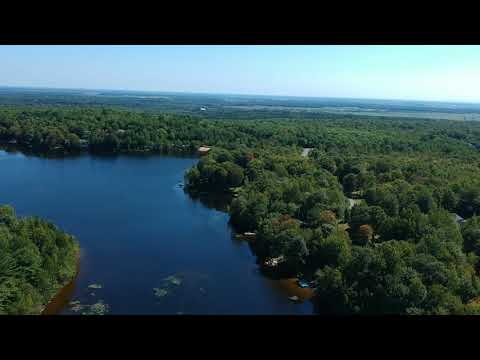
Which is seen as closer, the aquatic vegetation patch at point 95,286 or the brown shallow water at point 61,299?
the brown shallow water at point 61,299

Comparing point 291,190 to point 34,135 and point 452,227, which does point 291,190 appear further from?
point 34,135

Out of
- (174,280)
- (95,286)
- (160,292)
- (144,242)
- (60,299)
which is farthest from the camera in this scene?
(144,242)

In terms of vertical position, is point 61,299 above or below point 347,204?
below

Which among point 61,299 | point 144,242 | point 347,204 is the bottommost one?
point 61,299

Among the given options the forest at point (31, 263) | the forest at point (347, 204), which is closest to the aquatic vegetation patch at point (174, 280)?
the forest at point (31, 263)

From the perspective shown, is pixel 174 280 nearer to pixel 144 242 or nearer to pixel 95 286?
pixel 95 286

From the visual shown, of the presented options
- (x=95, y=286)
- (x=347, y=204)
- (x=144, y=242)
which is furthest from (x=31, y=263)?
(x=347, y=204)

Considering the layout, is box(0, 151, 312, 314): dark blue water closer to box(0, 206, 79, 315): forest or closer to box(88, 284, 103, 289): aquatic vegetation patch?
box(88, 284, 103, 289): aquatic vegetation patch

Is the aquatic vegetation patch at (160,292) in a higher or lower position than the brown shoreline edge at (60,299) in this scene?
higher

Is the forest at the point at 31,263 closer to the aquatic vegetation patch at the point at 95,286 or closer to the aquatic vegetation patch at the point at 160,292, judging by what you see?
the aquatic vegetation patch at the point at 95,286
